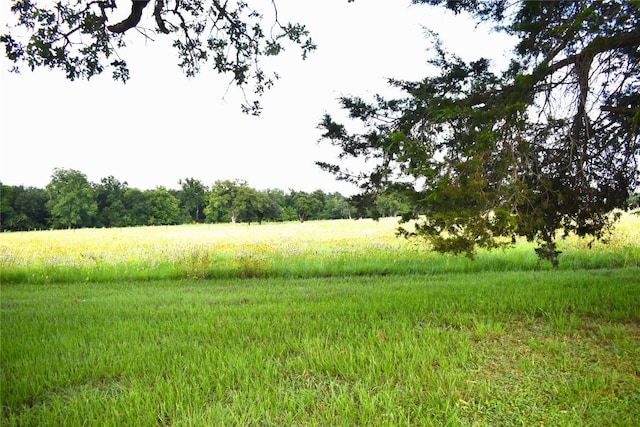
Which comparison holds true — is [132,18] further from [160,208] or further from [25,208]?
[160,208]

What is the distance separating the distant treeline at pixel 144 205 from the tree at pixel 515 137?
4.98ft

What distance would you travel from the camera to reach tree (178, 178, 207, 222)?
99.8m

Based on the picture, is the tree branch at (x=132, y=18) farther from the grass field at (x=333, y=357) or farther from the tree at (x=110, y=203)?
the tree at (x=110, y=203)

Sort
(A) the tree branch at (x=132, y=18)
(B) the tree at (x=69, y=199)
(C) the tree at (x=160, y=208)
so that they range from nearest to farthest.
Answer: (A) the tree branch at (x=132, y=18)
(B) the tree at (x=69, y=199)
(C) the tree at (x=160, y=208)

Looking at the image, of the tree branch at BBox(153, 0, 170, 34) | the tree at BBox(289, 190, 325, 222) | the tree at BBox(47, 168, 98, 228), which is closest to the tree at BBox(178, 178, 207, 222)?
the tree at BBox(289, 190, 325, 222)

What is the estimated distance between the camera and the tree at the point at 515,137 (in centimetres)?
417

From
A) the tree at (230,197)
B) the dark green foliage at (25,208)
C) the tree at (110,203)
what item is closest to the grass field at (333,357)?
the dark green foliage at (25,208)

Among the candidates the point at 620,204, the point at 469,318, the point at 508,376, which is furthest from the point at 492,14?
the point at 508,376

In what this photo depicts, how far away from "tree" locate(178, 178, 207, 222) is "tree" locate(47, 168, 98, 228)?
42016 mm

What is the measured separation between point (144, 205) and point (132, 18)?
269 feet

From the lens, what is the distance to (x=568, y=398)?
2799mm

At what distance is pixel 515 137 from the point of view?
475 cm

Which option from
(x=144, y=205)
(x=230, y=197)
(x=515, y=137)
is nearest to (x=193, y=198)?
(x=144, y=205)

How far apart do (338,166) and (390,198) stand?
1.12 metres
